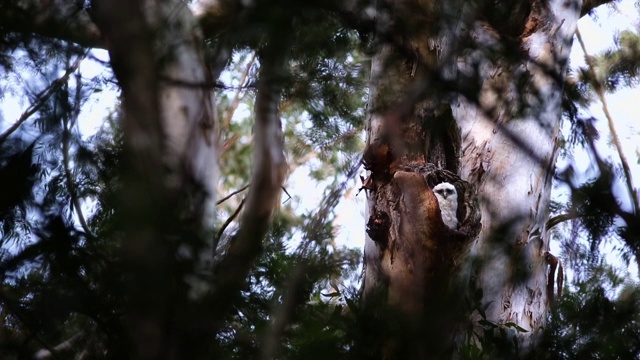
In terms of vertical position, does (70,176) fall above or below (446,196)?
below

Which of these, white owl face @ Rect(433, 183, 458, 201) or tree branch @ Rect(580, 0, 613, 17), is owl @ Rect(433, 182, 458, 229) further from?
tree branch @ Rect(580, 0, 613, 17)

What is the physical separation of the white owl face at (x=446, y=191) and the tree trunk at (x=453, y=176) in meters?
0.03

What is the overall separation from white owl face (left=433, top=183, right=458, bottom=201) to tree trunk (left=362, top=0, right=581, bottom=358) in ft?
0.10

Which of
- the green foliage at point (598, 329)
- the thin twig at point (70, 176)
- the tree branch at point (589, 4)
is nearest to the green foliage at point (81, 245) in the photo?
the thin twig at point (70, 176)

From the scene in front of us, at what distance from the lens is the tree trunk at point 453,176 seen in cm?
209

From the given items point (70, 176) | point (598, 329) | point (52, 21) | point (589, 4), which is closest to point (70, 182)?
point (70, 176)

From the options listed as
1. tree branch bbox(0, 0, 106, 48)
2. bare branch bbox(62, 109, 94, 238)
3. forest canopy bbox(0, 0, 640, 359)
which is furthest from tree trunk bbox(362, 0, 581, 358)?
tree branch bbox(0, 0, 106, 48)

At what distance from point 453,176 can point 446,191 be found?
83 mm

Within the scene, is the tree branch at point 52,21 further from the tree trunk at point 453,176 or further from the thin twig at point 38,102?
the tree trunk at point 453,176

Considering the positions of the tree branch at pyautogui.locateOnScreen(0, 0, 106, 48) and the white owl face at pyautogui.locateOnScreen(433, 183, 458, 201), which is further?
the white owl face at pyautogui.locateOnScreen(433, 183, 458, 201)

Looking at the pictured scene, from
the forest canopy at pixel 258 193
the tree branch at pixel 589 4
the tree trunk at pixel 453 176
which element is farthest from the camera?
the tree branch at pixel 589 4

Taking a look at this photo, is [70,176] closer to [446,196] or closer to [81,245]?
[81,245]

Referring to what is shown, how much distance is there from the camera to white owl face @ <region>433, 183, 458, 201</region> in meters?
2.67

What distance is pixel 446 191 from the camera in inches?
105
